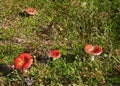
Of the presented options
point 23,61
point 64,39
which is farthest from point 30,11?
point 23,61

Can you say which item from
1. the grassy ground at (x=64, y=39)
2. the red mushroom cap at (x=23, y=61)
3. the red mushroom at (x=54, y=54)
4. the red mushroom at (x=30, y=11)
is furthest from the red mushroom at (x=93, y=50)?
the red mushroom at (x=30, y=11)

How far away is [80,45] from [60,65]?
0.54 meters

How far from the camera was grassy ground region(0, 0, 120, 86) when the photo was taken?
17.2 feet

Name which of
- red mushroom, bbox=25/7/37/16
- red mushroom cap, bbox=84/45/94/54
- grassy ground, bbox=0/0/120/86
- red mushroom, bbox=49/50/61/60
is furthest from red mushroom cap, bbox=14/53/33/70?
red mushroom, bbox=25/7/37/16

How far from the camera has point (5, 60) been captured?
219 inches

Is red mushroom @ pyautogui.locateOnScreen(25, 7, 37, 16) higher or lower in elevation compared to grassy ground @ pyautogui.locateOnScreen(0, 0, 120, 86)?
higher

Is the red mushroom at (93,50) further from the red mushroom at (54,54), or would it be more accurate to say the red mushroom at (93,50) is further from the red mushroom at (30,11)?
the red mushroom at (30,11)

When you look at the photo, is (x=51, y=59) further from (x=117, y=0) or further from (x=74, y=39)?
(x=117, y=0)

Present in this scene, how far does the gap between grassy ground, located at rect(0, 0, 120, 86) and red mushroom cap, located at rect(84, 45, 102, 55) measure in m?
0.16

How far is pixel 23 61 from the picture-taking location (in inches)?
205

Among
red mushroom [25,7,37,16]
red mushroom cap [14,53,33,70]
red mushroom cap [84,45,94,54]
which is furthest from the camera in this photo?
red mushroom [25,7,37,16]

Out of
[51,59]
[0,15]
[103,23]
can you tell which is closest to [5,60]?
[51,59]

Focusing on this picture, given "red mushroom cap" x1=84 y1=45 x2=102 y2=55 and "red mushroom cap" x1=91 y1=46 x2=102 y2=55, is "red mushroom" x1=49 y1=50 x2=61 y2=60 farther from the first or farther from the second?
"red mushroom cap" x1=91 y1=46 x2=102 y2=55

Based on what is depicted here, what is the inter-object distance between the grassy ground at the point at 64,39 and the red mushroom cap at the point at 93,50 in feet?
0.53
